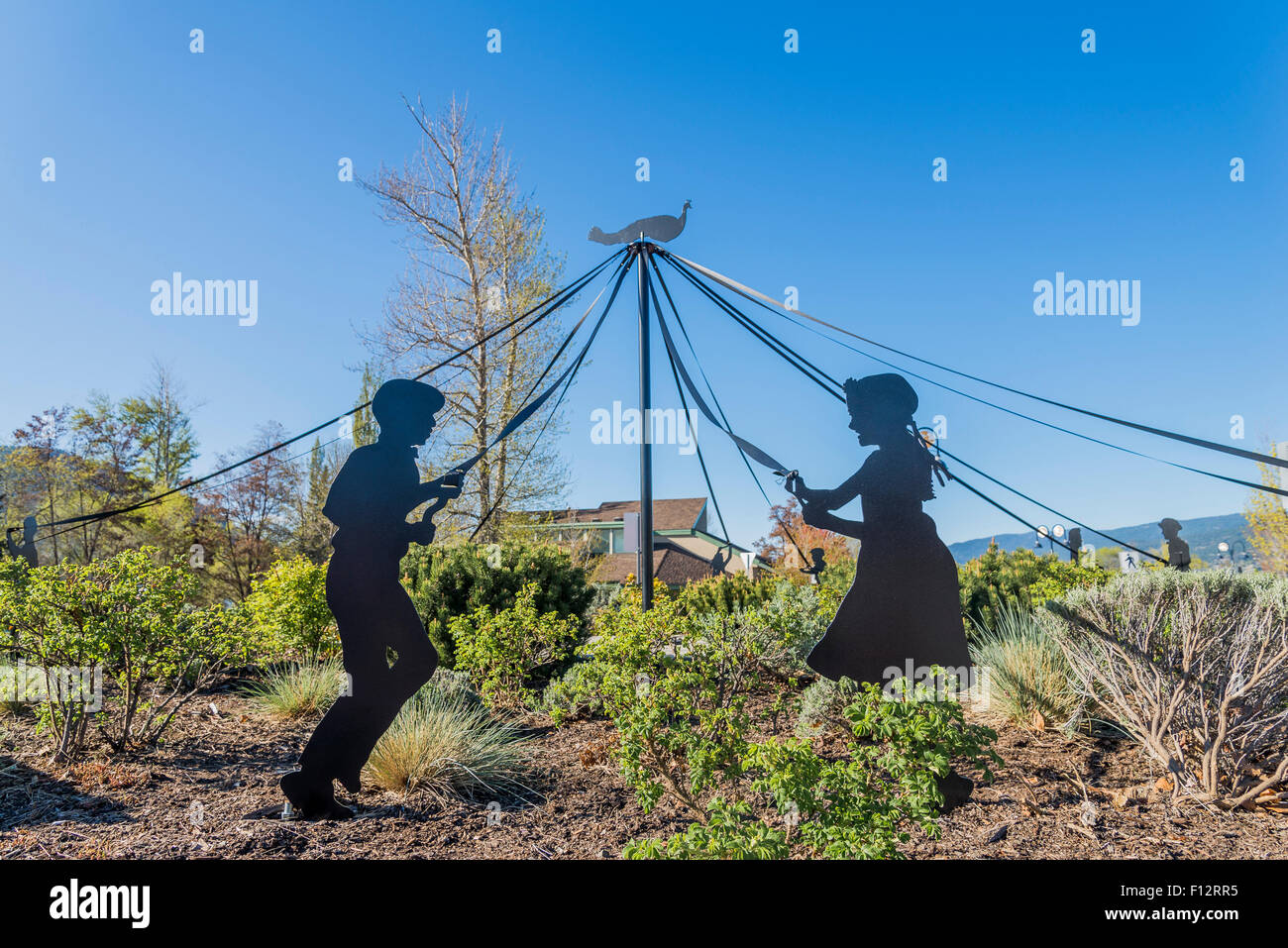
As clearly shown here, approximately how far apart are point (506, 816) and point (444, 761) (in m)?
0.60

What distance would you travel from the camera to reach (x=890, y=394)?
157 inches

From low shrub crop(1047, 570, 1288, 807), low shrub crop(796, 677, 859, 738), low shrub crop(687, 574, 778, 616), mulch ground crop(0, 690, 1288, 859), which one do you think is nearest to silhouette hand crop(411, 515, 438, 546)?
mulch ground crop(0, 690, 1288, 859)

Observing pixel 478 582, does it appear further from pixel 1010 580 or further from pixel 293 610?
pixel 1010 580

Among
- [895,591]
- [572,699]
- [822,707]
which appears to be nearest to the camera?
[895,591]

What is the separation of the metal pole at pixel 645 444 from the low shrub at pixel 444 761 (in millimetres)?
1630

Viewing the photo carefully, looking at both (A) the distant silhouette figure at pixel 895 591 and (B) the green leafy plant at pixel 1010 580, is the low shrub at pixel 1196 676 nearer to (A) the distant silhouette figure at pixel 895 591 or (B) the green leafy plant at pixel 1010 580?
(A) the distant silhouette figure at pixel 895 591

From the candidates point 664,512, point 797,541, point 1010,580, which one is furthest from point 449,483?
point 664,512

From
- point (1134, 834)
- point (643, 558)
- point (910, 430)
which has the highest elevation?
point (910, 430)

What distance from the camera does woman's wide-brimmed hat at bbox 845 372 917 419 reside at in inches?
157

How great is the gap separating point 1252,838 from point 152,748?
6804 millimetres

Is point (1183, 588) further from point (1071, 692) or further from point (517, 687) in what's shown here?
point (517, 687)
